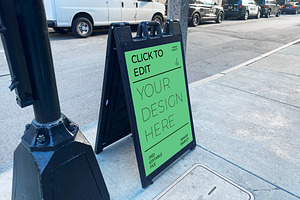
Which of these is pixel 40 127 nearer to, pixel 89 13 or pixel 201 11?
pixel 89 13

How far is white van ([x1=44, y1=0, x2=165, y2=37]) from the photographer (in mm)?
8383

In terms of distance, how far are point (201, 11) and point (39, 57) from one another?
582 inches

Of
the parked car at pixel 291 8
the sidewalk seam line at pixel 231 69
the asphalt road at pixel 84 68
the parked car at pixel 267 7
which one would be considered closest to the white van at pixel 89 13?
the asphalt road at pixel 84 68

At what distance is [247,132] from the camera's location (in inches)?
120

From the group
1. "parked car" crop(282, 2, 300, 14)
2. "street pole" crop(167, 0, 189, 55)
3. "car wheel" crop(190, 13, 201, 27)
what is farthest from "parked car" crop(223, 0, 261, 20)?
"street pole" crop(167, 0, 189, 55)

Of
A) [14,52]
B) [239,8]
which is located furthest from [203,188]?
[239,8]

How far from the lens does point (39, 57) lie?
128cm

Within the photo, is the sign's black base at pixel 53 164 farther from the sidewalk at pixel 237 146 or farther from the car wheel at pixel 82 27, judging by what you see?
the car wheel at pixel 82 27

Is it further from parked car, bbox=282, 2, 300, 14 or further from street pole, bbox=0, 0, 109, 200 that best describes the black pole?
parked car, bbox=282, 2, 300, 14

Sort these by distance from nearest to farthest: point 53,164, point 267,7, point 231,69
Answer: point 53,164 → point 231,69 → point 267,7

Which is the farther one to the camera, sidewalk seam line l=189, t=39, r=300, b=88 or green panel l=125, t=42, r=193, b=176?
sidewalk seam line l=189, t=39, r=300, b=88

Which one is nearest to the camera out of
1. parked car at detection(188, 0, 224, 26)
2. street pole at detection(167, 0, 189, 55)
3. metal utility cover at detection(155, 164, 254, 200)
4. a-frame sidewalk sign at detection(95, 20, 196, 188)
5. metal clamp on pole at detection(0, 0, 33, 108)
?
metal clamp on pole at detection(0, 0, 33, 108)

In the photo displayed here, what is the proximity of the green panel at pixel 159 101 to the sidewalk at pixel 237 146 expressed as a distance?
0.84 feet

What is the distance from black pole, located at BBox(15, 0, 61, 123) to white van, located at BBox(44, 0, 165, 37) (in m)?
7.90
